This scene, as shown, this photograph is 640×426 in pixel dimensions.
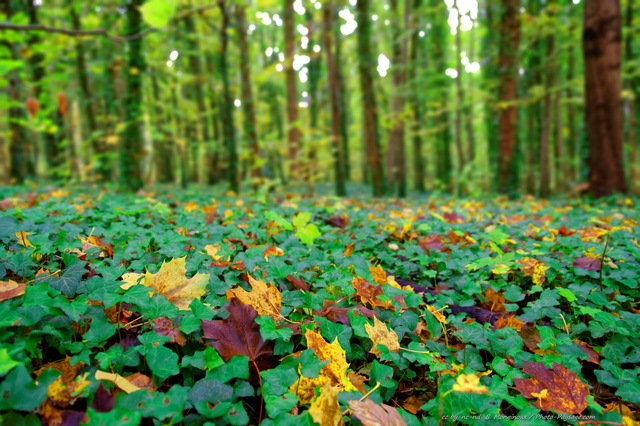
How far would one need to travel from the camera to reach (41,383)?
1.01 metres

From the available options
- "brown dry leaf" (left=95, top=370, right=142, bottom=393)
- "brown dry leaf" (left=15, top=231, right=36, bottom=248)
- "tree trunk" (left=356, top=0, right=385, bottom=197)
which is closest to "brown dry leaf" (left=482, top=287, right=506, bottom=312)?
"brown dry leaf" (left=95, top=370, right=142, bottom=393)

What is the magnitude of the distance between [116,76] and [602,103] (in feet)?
37.9

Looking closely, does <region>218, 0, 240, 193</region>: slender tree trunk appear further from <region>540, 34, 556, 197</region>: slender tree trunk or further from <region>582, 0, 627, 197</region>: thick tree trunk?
<region>540, 34, 556, 197</region>: slender tree trunk

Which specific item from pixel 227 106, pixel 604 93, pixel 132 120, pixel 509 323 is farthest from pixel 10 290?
pixel 604 93

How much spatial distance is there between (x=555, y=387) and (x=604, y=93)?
7564mm

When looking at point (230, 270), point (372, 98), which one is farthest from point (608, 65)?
point (230, 270)

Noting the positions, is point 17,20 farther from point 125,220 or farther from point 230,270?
point 230,270

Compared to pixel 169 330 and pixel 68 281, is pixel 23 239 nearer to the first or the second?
pixel 68 281

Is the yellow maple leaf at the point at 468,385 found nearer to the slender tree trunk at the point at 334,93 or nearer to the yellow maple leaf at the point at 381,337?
the yellow maple leaf at the point at 381,337

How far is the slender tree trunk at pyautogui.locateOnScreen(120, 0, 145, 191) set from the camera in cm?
775

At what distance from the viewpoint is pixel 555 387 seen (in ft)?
4.31

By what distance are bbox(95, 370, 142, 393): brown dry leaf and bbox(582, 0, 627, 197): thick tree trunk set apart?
8.35 metres

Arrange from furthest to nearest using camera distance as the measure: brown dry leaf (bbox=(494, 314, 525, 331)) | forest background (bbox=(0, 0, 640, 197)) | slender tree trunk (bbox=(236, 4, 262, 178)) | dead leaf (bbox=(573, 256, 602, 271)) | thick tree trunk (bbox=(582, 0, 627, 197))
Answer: slender tree trunk (bbox=(236, 4, 262, 178)), forest background (bbox=(0, 0, 640, 197)), thick tree trunk (bbox=(582, 0, 627, 197)), dead leaf (bbox=(573, 256, 602, 271)), brown dry leaf (bbox=(494, 314, 525, 331))

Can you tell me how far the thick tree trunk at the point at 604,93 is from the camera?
6406 millimetres
